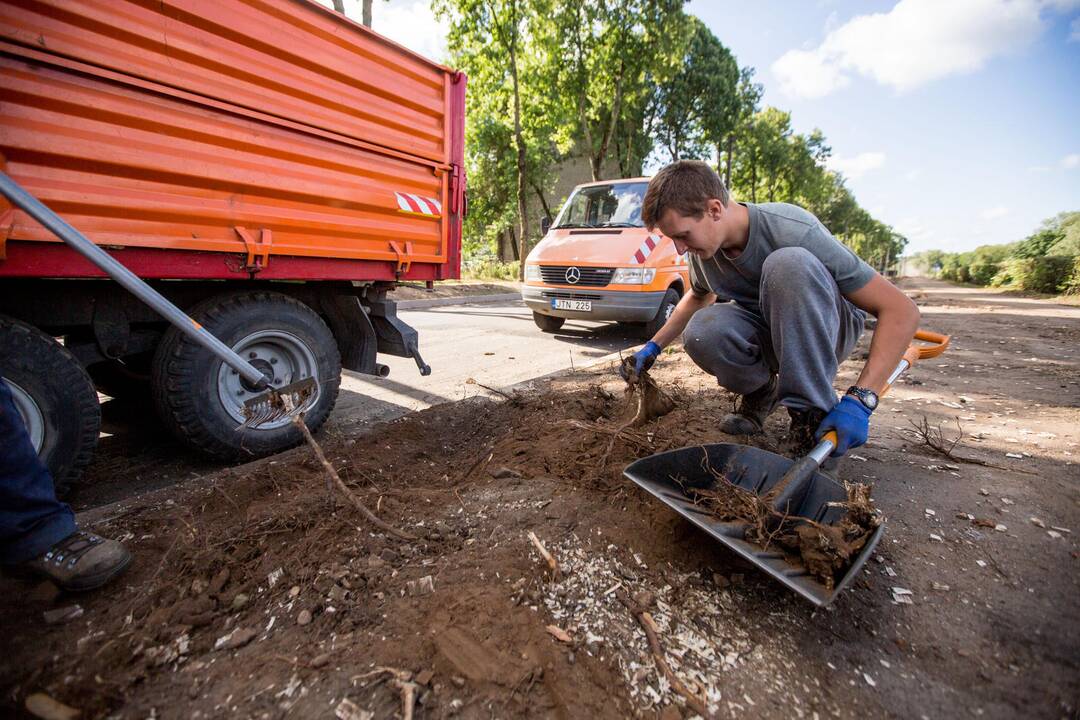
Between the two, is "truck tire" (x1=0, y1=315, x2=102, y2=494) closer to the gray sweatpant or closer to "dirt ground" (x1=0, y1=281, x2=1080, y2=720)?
"dirt ground" (x1=0, y1=281, x2=1080, y2=720)

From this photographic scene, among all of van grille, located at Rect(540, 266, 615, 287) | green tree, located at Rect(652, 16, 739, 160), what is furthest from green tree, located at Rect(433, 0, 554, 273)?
van grille, located at Rect(540, 266, 615, 287)

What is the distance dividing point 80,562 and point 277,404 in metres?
0.98

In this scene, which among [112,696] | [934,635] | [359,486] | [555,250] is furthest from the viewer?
[555,250]

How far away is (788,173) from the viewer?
130 feet

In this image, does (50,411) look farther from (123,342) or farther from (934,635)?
(934,635)

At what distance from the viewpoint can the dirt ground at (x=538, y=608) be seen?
119 cm

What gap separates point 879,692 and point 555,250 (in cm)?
599

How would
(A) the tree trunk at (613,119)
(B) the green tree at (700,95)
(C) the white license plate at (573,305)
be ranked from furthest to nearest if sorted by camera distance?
(B) the green tree at (700,95), (A) the tree trunk at (613,119), (C) the white license plate at (573,305)

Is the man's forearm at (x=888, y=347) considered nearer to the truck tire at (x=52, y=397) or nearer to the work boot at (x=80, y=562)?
the work boot at (x=80, y=562)

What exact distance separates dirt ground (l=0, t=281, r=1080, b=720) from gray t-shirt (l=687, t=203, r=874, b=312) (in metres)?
0.93

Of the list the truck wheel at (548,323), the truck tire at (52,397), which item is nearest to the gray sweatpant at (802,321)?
the truck tire at (52,397)

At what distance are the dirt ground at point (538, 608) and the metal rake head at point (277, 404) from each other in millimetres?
253

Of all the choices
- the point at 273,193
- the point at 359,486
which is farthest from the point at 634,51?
the point at 359,486

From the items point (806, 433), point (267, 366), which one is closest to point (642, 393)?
point (806, 433)
